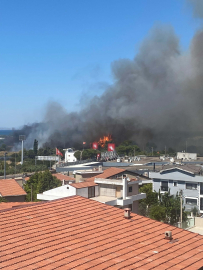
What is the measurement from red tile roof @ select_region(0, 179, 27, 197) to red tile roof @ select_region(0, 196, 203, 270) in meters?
8.95

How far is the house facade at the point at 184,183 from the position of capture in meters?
21.2

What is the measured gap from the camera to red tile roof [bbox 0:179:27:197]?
17697 mm

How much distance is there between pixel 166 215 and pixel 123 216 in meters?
8.52

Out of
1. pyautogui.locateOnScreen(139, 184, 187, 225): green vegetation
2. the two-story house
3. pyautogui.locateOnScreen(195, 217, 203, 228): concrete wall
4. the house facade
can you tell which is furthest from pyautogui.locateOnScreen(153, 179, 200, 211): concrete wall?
the two-story house

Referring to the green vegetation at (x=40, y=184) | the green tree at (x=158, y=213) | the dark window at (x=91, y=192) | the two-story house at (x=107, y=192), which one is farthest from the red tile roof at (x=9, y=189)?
the green tree at (x=158, y=213)

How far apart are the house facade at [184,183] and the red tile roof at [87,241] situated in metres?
12.7

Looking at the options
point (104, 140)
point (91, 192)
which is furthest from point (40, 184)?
point (104, 140)

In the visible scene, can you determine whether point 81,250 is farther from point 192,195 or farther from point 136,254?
point 192,195

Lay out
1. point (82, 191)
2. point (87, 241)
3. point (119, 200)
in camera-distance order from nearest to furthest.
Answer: point (87, 241) < point (119, 200) < point (82, 191)

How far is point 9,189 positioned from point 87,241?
11747 millimetres

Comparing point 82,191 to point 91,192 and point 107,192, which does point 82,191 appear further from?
point 107,192

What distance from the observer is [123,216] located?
903 cm

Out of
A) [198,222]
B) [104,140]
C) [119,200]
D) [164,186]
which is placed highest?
[104,140]

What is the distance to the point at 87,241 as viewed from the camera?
7.28m
